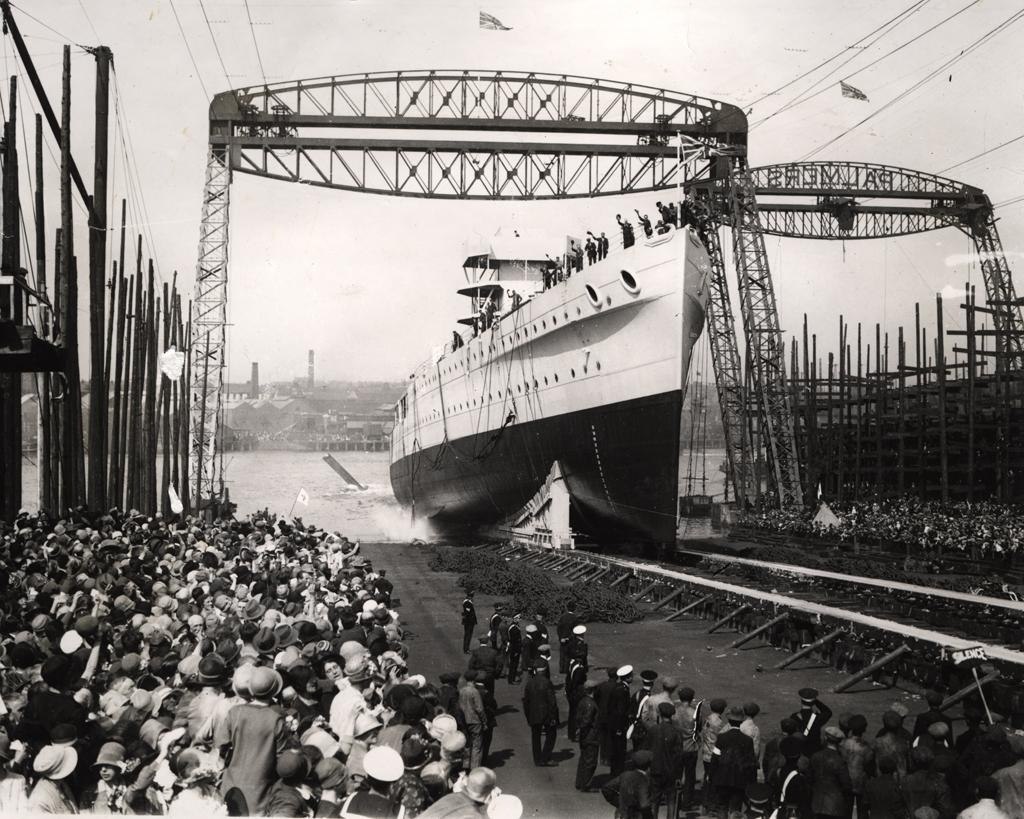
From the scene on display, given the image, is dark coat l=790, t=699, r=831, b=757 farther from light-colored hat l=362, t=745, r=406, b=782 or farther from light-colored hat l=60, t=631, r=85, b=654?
light-colored hat l=60, t=631, r=85, b=654

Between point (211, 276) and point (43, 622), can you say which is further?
point (211, 276)

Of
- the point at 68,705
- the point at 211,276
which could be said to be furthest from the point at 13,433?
the point at 68,705

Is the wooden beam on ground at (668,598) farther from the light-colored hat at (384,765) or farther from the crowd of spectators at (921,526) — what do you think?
the light-colored hat at (384,765)

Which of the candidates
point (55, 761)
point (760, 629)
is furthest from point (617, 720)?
point (760, 629)

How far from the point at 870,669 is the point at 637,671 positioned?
115 inches

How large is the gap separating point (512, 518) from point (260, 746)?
23241 millimetres

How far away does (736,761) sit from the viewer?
6801 millimetres

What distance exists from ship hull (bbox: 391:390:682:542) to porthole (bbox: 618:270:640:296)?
8.47ft

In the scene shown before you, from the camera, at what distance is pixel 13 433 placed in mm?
21234

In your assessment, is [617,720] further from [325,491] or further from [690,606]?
[325,491]

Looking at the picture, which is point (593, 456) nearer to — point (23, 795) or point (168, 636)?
point (168, 636)

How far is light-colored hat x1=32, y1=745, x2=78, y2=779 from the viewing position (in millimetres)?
5016

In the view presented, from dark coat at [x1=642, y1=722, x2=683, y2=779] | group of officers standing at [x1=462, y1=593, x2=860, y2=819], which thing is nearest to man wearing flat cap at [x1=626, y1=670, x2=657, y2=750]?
group of officers standing at [x1=462, y1=593, x2=860, y2=819]

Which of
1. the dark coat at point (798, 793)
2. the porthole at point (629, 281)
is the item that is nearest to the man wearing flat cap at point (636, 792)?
the dark coat at point (798, 793)
